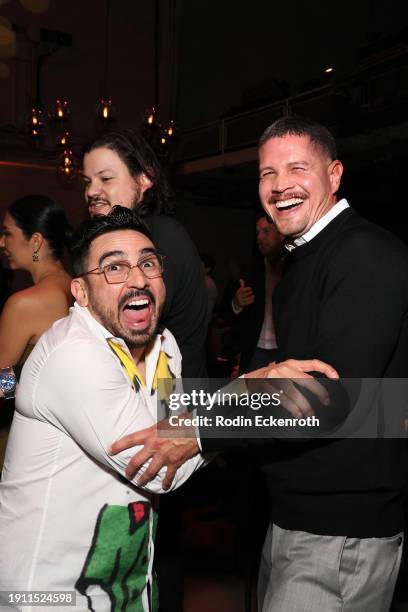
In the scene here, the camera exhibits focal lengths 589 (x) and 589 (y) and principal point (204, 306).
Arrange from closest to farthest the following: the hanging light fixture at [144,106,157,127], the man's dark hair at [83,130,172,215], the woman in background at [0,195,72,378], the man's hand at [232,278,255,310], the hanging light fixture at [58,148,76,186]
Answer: the man's dark hair at [83,130,172,215] < the woman in background at [0,195,72,378] < the man's hand at [232,278,255,310] < the hanging light fixture at [144,106,157,127] < the hanging light fixture at [58,148,76,186]

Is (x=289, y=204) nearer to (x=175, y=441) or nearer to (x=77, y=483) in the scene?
(x=175, y=441)

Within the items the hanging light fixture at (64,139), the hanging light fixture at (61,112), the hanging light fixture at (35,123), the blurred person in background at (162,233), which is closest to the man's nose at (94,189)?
the blurred person in background at (162,233)

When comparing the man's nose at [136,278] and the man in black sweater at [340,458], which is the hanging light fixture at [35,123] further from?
the man in black sweater at [340,458]

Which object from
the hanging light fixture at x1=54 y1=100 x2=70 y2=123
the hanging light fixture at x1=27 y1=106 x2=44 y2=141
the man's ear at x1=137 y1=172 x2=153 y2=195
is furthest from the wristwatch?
the hanging light fixture at x1=27 y1=106 x2=44 y2=141

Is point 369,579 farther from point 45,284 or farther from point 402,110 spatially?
point 402,110

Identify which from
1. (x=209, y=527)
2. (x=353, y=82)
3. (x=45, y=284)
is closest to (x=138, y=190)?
(x=45, y=284)

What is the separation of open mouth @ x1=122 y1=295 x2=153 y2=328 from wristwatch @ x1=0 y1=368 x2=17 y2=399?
73 centimetres

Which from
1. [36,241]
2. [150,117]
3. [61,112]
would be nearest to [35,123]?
[61,112]

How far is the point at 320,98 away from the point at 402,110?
5.28ft

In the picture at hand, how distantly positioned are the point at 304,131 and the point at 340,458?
93cm

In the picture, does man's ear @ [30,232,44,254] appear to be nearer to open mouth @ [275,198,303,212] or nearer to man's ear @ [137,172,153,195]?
man's ear @ [137,172,153,195]

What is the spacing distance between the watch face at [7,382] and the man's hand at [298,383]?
1.11 meters

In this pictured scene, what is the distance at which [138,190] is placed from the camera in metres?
2.24

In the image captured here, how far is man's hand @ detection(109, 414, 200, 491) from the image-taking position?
4.71 feet
